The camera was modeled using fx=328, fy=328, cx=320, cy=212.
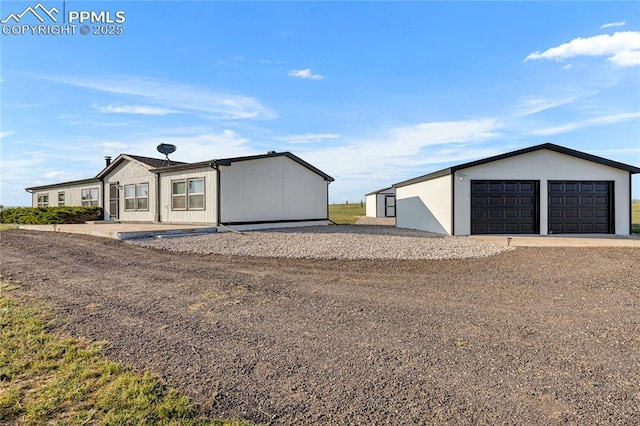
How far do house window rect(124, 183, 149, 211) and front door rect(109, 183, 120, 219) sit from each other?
4.01ft

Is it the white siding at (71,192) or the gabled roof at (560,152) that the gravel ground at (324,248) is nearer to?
the gabled roof at (560,152)

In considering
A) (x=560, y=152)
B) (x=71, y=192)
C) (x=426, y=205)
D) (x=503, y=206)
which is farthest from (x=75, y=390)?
(x=71, y=192)

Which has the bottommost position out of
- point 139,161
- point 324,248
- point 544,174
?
point 324,248

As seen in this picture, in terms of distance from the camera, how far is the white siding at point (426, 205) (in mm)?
14967

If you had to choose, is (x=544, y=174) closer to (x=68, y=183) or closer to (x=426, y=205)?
(x=426, y=205)

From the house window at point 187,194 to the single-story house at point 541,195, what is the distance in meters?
11.2

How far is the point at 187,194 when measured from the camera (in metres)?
15.6

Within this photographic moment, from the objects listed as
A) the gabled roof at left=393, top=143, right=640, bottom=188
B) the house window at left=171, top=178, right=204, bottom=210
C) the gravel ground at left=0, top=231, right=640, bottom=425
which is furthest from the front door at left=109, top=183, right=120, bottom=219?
the gabled roof at left=393, top=143, right=640, bottom=188

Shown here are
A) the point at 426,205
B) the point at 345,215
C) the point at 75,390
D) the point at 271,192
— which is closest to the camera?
the point at 75,390

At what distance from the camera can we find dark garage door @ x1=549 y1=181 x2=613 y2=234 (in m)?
14.1

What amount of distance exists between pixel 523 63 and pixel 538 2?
3.20m

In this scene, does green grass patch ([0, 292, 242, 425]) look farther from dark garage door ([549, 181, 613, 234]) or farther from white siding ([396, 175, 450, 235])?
dark garage door ([549, 181, 613, 234])

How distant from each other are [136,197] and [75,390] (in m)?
17.9

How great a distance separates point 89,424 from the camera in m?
2.14
